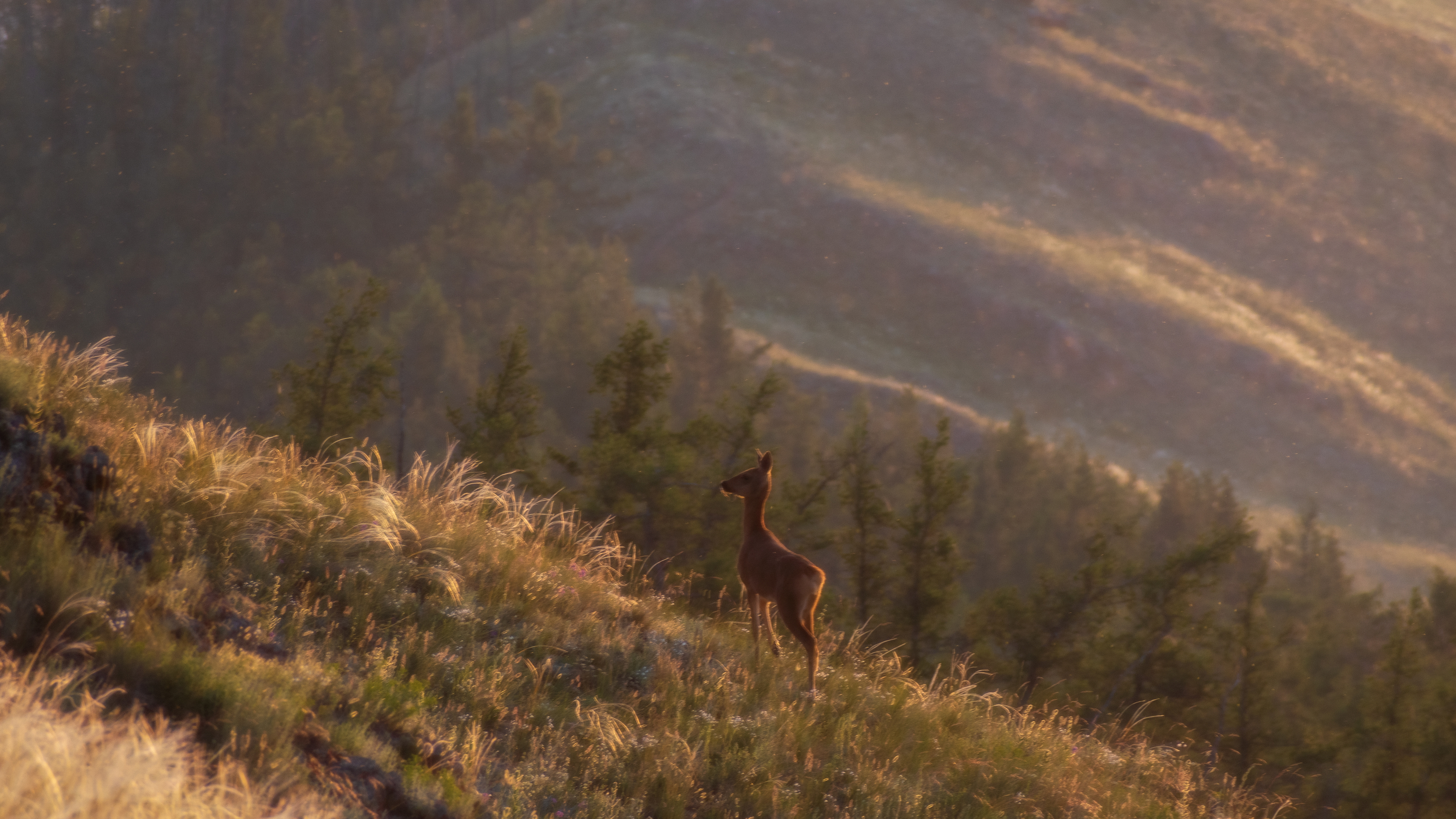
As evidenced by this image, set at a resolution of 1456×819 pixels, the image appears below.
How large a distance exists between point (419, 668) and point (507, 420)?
19311 mm

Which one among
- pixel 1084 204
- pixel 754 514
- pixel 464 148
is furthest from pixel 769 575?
pixel 1084 204

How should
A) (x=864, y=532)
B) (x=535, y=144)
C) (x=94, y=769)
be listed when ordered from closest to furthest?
(x=94, y=769) → (x=864, y=532) → (x=535, y=144)

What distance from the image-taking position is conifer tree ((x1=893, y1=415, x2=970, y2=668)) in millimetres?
25062

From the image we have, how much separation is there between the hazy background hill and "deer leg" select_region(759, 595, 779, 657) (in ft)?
224

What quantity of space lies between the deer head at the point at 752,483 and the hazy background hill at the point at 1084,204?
2681 inches

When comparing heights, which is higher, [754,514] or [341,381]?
[754,514]

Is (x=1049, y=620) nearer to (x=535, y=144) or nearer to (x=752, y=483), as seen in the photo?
(x=752, y=483)

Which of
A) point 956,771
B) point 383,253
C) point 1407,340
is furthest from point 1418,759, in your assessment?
point 1407,340

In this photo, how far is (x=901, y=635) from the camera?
80.7 ft

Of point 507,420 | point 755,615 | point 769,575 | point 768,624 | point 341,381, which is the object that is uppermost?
point 769,575

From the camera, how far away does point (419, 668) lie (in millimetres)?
5852

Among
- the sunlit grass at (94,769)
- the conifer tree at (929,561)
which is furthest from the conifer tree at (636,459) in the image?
the sunlit grass at (94,769)

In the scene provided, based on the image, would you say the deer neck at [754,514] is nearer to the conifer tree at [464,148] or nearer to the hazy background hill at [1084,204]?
the conifer tree at [464,148]

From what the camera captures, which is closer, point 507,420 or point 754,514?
point 754,514
